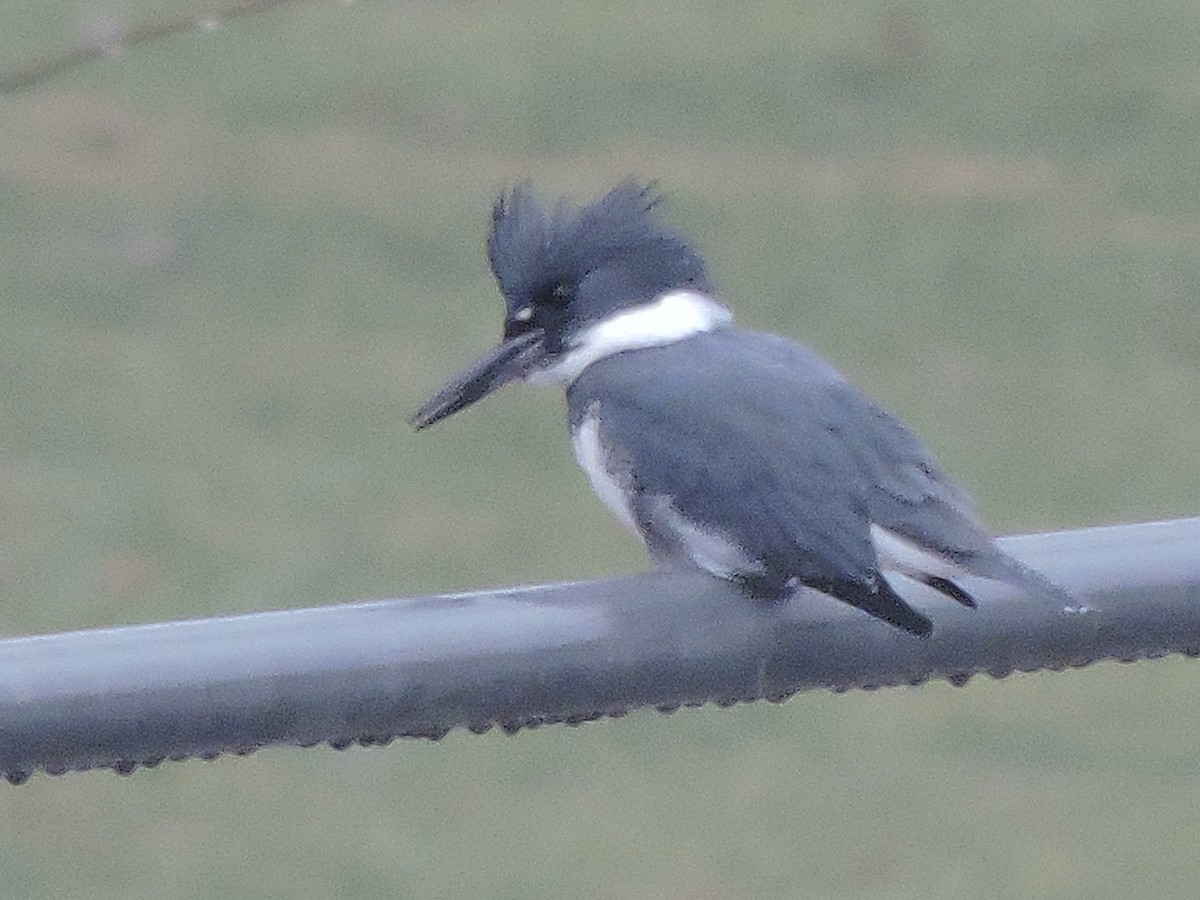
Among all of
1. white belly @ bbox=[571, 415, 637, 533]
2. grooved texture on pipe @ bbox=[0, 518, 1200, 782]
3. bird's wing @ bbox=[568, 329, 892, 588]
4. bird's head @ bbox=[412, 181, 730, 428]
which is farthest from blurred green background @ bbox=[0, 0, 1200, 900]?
grooved texture on pipe @ bbox=[0, 518, 1200, 782]

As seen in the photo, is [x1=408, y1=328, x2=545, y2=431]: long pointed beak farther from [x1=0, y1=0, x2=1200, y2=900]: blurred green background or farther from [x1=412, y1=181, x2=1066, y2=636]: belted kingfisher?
[x1=0, y1=0, x2=1200, y2=900]: blurred green background

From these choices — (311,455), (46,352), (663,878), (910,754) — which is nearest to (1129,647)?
(663,878)

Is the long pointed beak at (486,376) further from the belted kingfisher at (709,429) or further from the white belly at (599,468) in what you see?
the white belly at (599,468)

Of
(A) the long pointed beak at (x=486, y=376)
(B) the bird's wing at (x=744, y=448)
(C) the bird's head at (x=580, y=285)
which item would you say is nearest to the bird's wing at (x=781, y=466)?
(B) the bird's wing at (x=744, y=448)

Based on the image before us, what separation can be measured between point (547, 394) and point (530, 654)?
5242mm

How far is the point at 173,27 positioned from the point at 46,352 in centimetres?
455

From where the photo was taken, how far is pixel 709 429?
215 centimetres

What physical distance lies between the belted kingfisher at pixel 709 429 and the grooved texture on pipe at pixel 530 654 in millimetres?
31

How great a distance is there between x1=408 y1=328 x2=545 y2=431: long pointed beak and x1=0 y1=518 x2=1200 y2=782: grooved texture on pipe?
0.91 m

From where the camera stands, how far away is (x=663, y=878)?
466cm

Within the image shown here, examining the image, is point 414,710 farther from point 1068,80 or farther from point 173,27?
point 1068,80

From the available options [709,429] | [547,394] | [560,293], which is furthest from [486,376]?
[547,394]

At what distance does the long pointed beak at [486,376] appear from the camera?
98.7 inches

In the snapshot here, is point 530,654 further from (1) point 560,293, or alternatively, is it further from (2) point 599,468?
(1) point 560,293
